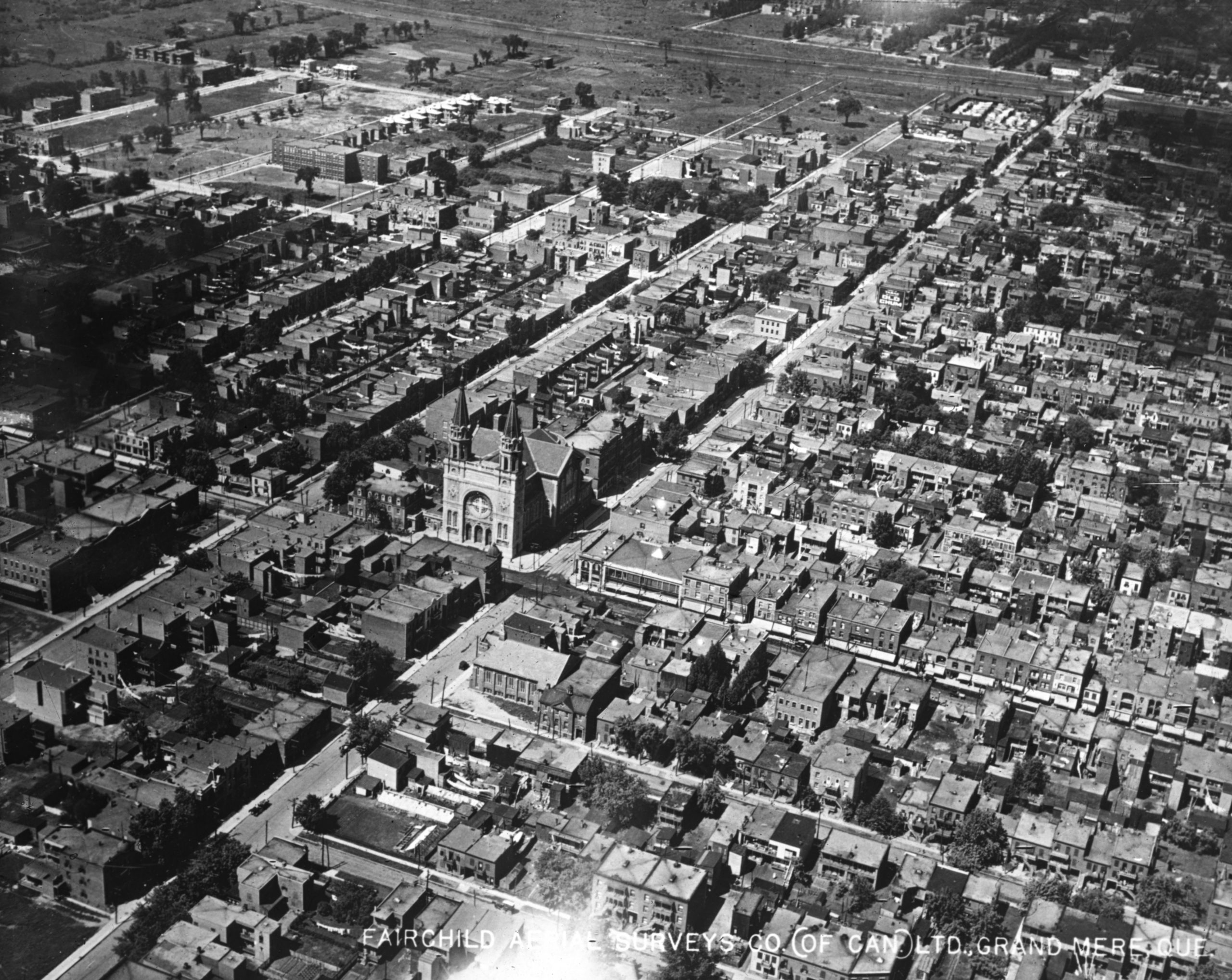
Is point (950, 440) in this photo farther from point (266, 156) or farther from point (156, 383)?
point (266, 156)

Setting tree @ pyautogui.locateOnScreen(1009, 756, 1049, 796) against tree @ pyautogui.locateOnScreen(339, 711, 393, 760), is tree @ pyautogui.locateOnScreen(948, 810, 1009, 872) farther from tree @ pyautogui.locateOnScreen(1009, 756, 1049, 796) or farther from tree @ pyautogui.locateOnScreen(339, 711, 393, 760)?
tree @ pyautogui.locateOnScreen(339, 711, 393, 760)

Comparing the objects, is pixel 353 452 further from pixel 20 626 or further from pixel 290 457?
pixel 20 626

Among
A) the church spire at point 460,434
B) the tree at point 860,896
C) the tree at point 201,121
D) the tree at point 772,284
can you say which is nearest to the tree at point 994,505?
the church spire at point 460,434

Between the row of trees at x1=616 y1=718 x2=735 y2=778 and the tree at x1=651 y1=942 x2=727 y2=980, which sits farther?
the row of trees at x1=616 y1=718 x2=735 y2=778

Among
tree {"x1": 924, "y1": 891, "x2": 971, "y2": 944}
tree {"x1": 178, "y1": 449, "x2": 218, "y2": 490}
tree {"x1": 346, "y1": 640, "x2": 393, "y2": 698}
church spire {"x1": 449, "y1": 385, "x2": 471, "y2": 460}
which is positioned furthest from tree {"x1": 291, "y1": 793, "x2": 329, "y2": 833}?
tree {"x1": 178, "y1": 449, "x2": 218, "y2": 490}

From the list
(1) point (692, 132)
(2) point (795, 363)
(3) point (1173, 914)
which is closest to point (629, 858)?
(3) point (1173, 914)

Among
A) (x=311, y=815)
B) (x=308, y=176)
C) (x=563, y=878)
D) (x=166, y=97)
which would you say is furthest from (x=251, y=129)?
(x=563, y=878)
